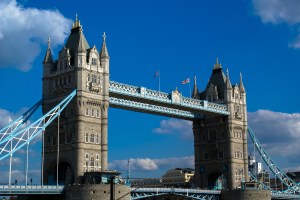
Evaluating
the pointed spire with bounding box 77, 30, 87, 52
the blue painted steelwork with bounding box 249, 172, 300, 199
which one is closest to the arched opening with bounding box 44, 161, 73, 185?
the pointed spire with bounding box 77, 30, 87, 52

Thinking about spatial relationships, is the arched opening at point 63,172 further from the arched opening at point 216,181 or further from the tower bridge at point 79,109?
the arched opening at point 216,181

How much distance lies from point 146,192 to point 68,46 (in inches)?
1096

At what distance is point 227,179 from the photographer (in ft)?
388

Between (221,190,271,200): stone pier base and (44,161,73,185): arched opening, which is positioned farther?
(221,190,271,200): stone pier base

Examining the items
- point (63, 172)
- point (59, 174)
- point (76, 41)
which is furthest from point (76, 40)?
point (59, 174)

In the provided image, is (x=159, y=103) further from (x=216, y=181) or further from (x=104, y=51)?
(x=216, y=181)

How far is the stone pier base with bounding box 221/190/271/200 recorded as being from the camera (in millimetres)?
109562

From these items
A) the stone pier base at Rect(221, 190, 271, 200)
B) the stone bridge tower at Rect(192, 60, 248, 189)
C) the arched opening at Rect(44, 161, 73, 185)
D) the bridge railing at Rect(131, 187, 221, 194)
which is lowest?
the stone pier base at Rect(221, 190, 271, 200)

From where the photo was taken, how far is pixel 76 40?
9438 centimetres

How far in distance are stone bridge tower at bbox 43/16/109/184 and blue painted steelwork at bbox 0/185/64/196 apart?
571 centimetres

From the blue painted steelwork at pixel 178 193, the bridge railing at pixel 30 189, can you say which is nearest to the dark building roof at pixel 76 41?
the bridge railing at pixel 30 189

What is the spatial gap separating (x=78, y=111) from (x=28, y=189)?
53.1 ft

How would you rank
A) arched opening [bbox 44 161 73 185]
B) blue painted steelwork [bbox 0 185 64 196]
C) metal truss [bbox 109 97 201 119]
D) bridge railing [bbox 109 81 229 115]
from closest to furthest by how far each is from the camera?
blue painted steelwork [bbox 0 185 64 196]
arched opening [bbox 44 161 73 185]
bridge railing [bbox 109 81 229 115]
metal truss [bbox 109 97 201 119]

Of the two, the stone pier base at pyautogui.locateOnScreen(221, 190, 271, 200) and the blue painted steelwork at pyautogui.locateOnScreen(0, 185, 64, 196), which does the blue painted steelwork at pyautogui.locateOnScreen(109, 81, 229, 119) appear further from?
the blue painted steelwork at pyautogui.locateOnScreen(0, 185, 64, 196)
